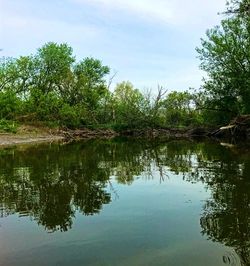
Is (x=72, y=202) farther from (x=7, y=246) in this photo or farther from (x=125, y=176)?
(x=125, y=176)

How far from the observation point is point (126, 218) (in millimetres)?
7316

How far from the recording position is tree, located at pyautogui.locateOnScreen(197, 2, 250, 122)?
128 feet

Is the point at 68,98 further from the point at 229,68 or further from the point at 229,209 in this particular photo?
the point at 229,209

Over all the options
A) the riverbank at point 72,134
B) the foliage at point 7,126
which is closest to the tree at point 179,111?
the riverbank at point 72,134

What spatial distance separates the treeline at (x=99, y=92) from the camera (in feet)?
131

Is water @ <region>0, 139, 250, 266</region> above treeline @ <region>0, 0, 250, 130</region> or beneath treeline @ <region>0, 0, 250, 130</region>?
beneath

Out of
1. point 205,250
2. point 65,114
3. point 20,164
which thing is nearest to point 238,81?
point 65,114

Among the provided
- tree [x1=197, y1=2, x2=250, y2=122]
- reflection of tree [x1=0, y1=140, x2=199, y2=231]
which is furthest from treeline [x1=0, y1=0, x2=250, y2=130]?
reflection of tree [x1=0, y1=140, x2=199, y2=231]

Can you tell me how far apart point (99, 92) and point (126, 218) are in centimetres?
5515

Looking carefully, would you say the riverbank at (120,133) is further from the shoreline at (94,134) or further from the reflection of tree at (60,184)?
the reflection of tree at (60,184)

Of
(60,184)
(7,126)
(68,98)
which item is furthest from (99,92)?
(60,184)

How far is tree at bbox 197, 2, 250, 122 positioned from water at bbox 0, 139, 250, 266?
27.2 metres

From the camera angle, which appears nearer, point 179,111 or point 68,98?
point 68,98

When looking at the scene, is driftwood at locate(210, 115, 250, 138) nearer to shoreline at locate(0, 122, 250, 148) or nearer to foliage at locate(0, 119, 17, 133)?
shoreline at locate(0, 122, 250, 148)
